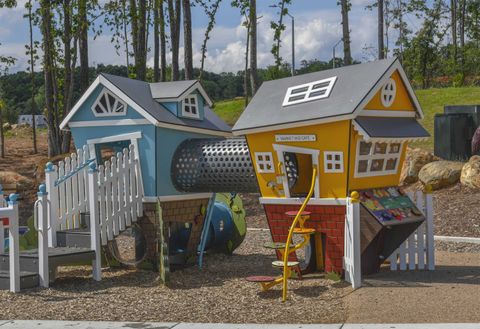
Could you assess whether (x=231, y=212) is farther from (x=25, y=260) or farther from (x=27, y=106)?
(x=27, y=106)

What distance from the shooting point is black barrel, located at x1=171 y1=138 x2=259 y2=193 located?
948 cm

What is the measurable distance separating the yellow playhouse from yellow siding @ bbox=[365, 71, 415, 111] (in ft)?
0.04

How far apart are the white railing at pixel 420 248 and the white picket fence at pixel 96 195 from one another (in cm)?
343

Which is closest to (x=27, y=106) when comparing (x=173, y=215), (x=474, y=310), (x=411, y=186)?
(x=411, y=186)

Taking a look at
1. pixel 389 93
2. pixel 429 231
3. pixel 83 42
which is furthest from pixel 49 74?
pixel 429 231

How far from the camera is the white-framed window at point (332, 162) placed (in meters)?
8.41

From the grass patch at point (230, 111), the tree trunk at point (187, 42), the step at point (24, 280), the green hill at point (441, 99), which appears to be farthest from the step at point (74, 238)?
the grass patch at point (230, 111)

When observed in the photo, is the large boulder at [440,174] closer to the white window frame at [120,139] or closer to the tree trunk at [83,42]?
the white window frame at [120,139]

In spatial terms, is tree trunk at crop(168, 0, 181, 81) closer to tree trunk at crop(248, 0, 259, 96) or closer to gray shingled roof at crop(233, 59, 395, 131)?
tree trunk at crop(248, 0, 259, 96)

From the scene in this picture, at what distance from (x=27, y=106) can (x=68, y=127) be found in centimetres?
4672

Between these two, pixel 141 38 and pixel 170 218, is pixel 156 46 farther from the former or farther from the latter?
pixel 170 218

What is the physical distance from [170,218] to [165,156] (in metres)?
0.87

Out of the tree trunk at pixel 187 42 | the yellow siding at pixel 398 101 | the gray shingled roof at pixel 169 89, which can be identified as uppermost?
the tree trunk at pixel 187 42

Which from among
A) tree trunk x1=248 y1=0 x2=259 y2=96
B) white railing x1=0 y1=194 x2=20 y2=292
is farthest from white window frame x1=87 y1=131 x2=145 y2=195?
tree trunk x1=248 y1=0 x2=259 y2=96
